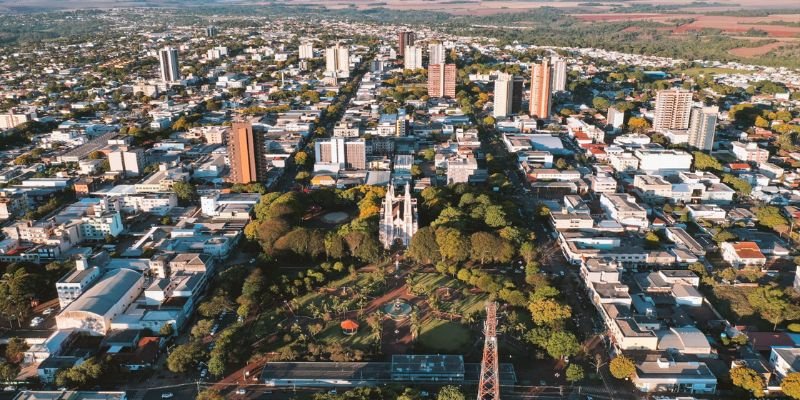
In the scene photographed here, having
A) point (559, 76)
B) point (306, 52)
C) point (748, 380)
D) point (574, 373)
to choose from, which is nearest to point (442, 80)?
point (559, 76)

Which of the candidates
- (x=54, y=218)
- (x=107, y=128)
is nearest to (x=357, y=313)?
(x=54, y=218)

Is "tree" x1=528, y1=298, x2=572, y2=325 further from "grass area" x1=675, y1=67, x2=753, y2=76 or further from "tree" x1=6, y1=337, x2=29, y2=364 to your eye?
"grass area" x1=675, y1=67, x2=753, y2=76

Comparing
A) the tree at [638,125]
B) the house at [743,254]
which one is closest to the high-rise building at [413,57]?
the tree at [638,125]

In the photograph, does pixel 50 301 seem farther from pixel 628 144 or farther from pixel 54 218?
pixel 628 144

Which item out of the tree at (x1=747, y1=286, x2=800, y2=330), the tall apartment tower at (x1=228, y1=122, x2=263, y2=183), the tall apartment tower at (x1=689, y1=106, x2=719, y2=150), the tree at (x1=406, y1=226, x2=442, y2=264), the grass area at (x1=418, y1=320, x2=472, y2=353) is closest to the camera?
the grass area at (x1=418, y1=320, x2=472, y2=353)

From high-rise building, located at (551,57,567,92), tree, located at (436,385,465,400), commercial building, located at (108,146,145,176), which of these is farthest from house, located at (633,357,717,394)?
high-rise building, located at (551,57,567,92)
